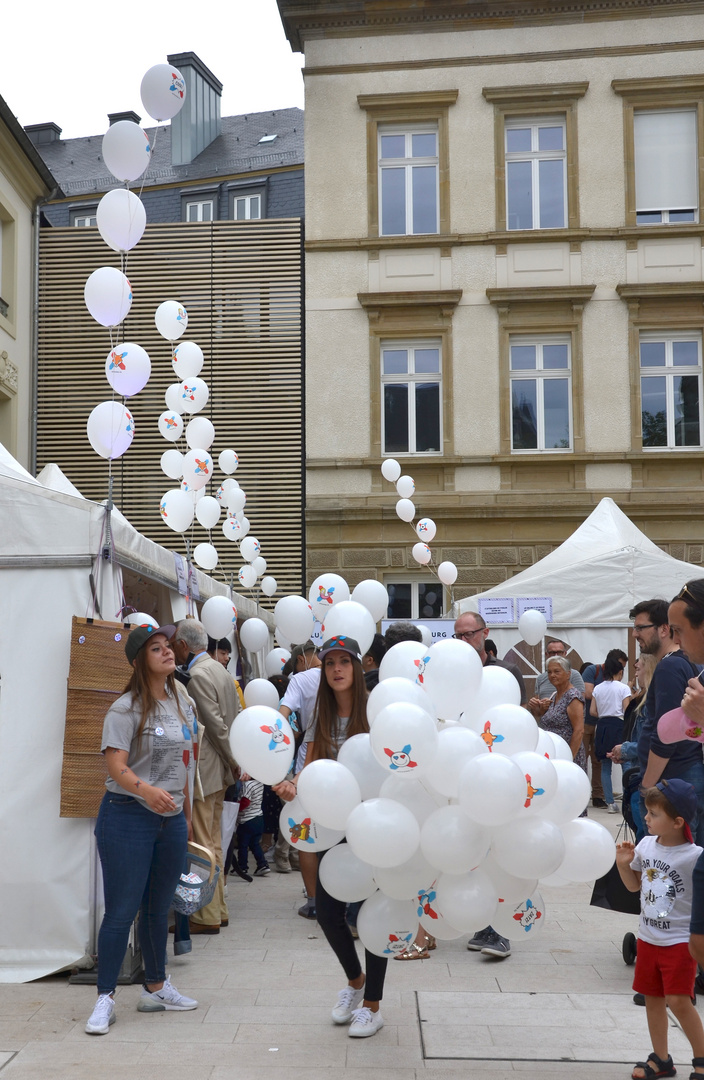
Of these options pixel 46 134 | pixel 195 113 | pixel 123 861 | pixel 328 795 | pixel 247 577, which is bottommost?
pixel 123 861

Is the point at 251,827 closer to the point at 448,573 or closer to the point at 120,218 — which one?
the point at 120,218

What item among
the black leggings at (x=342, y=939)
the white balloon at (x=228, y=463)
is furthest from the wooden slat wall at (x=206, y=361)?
the black leggings at (x=342, y=939)

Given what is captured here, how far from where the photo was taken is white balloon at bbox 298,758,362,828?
4.23 metres

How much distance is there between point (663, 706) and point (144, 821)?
7.39ft

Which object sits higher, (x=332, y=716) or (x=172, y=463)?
(x=172, y=463)

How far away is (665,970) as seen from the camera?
4.05 metres

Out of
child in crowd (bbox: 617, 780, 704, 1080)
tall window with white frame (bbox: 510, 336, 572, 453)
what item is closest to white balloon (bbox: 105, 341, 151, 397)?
child in crowd (bbox: 617, 780, 704, 1080)

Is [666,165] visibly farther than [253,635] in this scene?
Yes

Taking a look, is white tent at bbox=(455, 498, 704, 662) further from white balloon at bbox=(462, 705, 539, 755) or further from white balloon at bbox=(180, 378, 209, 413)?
white balloon at bbox=(462, 705, 539, 755)

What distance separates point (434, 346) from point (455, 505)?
8.89 ft

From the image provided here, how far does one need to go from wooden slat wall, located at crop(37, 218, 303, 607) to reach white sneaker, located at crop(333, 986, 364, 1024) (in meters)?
13.5

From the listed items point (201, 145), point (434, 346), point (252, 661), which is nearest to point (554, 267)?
point (434, 346)

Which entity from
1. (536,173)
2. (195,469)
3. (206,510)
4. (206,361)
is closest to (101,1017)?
(195,469)

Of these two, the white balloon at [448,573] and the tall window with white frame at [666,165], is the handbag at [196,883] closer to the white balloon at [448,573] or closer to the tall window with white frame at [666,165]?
the white balloon at [448,573]
